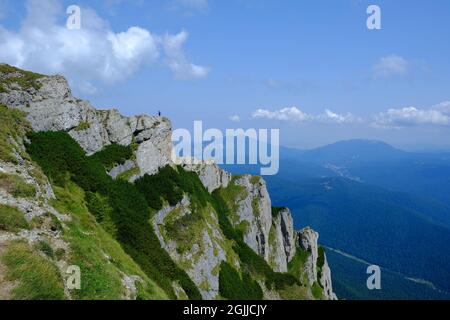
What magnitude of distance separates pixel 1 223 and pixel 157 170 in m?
51.2

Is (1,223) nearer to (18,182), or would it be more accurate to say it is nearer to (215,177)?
(18,182)

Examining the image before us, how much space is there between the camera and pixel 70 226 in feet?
120

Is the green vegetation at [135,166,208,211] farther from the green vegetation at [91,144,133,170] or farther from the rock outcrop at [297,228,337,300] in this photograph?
the rock outcrop at [297,228,337,300]

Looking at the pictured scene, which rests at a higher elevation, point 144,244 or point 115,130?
point 115,130

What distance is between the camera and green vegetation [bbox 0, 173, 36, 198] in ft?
112

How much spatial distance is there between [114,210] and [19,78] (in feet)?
77.0

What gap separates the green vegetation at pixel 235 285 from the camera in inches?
2913

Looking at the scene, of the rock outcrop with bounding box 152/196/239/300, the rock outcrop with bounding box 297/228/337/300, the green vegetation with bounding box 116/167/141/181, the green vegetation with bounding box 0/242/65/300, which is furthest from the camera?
the rock outcrop with bounding box 297/228/337/300

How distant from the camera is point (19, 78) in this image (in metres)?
59.4

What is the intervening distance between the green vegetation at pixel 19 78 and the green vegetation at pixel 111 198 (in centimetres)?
780

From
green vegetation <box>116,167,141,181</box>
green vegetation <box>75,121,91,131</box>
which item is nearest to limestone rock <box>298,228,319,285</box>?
green vegetation <box>116,167,141,181</box>

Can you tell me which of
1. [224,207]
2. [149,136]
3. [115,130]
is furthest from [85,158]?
[224,207]

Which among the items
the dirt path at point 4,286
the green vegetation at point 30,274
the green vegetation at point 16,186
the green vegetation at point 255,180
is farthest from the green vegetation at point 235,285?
the dirt path at point 4,286

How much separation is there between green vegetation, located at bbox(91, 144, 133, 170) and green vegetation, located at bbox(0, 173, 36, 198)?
29.2m
